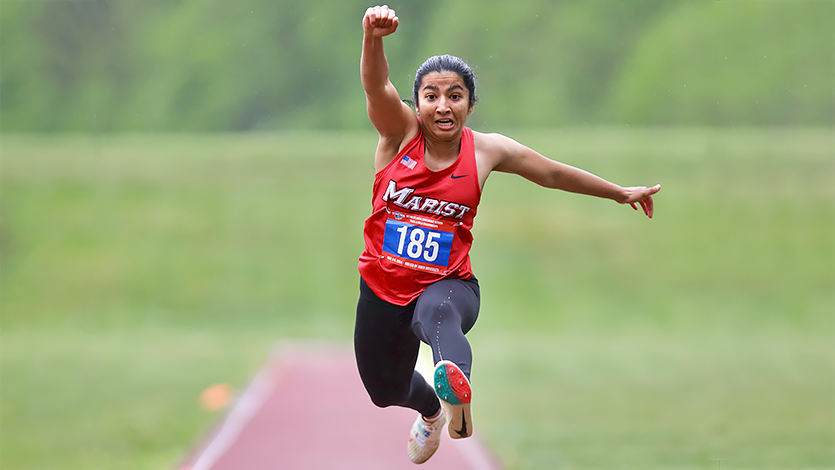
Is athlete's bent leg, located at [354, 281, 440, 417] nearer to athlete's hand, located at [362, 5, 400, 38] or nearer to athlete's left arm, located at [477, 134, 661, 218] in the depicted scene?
athlete's left arm, located at [477, 134, 661, 218]

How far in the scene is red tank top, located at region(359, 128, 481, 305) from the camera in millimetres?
2803

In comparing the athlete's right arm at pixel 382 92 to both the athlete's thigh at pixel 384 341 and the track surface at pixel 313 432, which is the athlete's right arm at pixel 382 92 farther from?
the track surface at pixel 313 432

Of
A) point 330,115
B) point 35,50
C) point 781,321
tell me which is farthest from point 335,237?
point 781,321

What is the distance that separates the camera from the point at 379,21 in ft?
8.35

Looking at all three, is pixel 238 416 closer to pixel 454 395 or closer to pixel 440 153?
pixel 440 153

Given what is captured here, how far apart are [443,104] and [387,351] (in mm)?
912

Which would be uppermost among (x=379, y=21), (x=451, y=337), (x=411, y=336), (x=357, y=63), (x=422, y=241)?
(x=357, y=63)

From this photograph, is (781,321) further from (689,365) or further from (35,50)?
(35,50)

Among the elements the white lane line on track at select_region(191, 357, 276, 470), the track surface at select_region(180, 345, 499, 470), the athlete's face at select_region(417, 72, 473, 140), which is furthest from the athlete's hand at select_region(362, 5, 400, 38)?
the white lane line on track at select_region(191, 357, 276, 470)

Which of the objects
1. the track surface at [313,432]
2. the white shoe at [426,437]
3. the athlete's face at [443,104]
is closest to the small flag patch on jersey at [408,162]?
the athlete's face at [443,104]

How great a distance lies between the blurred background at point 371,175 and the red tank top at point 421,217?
7.21m

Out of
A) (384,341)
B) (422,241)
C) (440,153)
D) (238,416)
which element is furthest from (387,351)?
(238,416)

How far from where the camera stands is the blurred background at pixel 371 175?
10.6m

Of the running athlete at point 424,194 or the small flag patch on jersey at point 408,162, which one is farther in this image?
the small flag patch on jersey at point 408,162
